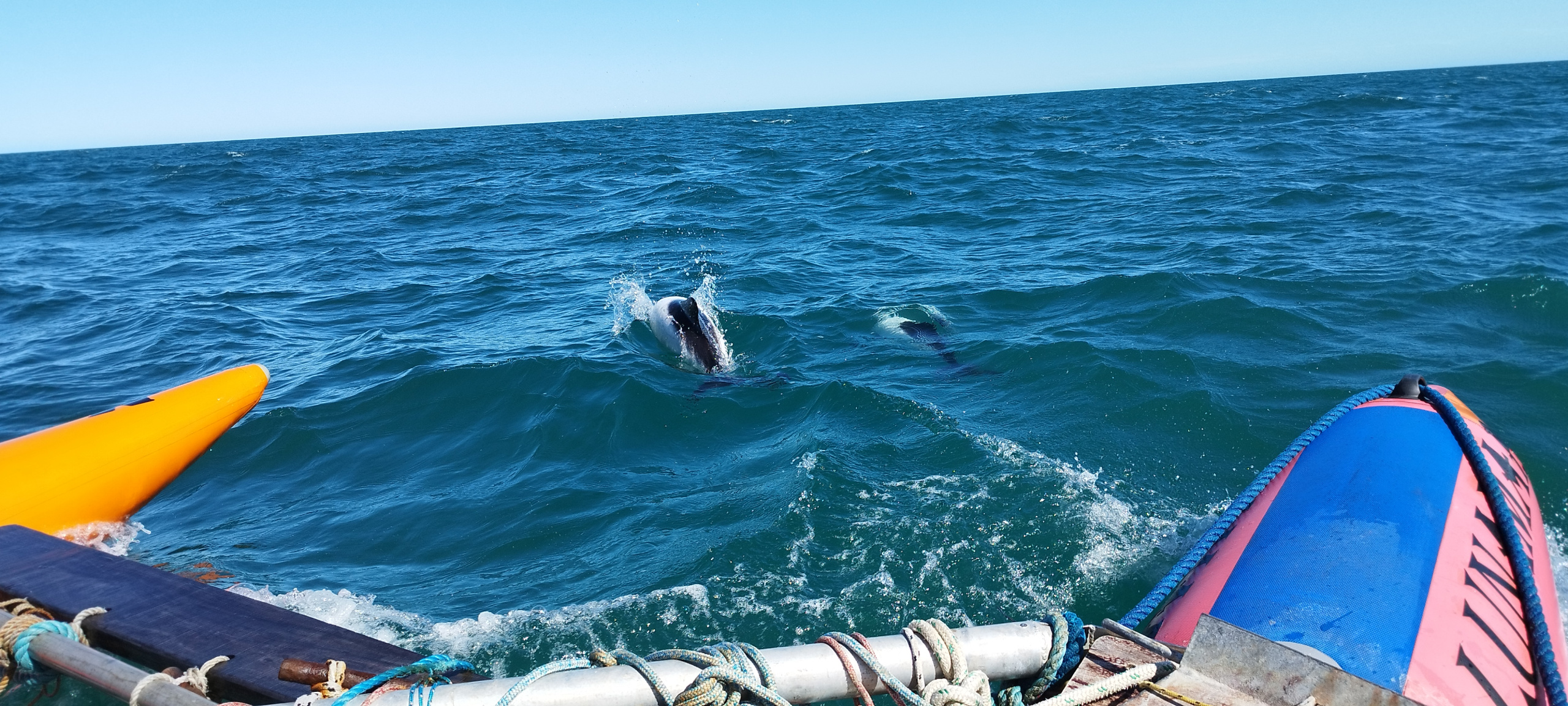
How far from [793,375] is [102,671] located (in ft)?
23.8

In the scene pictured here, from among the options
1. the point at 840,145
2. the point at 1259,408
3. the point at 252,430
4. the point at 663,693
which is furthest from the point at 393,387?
the point at 840,145

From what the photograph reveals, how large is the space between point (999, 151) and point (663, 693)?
2842 centimetres

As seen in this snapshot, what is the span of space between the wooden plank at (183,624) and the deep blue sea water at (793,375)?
5.21 ft

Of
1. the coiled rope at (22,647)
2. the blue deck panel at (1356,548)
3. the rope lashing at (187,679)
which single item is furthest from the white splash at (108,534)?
the blue deck panel at (1356,548)

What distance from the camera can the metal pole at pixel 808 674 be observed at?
229cm

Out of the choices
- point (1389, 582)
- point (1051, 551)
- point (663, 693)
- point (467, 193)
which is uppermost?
point (467, 193)

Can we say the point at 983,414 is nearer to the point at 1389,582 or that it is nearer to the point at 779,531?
the point at 779,531

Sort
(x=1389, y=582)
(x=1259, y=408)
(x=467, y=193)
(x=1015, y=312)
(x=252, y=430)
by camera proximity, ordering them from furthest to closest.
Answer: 1. (x=467, y=193)
2. (x=1015, y=312)
3. (x=252, y=430)
4. (x=1259, y=408)
5. (x=1389, y=582)

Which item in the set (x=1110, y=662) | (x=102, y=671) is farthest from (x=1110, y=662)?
(x=102, y=671)

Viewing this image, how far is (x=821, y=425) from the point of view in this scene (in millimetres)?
7941

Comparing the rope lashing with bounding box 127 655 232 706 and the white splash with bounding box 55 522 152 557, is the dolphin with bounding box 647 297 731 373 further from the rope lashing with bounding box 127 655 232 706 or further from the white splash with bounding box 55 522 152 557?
the rope lashing with bounding box 127 655 232 706

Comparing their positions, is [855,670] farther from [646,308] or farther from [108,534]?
[646,308]

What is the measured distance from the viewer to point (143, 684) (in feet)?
8.14

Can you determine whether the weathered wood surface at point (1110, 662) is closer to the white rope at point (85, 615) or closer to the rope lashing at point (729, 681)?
the rope lashing at point (729, 681)
